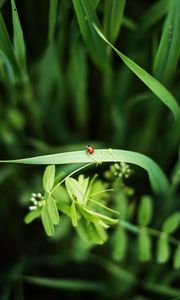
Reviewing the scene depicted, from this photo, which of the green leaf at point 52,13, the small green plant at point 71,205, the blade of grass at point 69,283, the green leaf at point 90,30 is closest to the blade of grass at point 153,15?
the green leaf at point 90,30

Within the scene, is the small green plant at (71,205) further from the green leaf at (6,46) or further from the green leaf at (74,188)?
the green leaf at (6,46)

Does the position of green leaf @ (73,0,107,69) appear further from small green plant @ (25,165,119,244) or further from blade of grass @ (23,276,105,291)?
blade of grass @ (23,276,105,291)

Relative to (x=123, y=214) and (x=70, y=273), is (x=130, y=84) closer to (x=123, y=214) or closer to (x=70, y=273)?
(x=123, y=214)

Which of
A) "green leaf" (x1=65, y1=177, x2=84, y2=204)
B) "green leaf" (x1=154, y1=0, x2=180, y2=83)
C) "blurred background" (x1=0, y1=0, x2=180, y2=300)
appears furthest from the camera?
"blurred background" (x1=0, y1=0, x2=180, y2=300)

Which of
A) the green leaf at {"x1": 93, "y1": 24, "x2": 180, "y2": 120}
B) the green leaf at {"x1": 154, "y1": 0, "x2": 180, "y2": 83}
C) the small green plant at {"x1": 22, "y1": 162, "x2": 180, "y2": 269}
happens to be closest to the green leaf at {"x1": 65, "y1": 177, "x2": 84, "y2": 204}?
the small green plant at {"x1": 22, "y1": 162, "x2": 180, "y2": 269}

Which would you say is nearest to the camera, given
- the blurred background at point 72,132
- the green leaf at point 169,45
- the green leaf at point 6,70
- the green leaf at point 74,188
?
the green leaf at point 74,188

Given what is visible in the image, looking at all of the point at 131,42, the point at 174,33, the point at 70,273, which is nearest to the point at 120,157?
the point at 174,33
